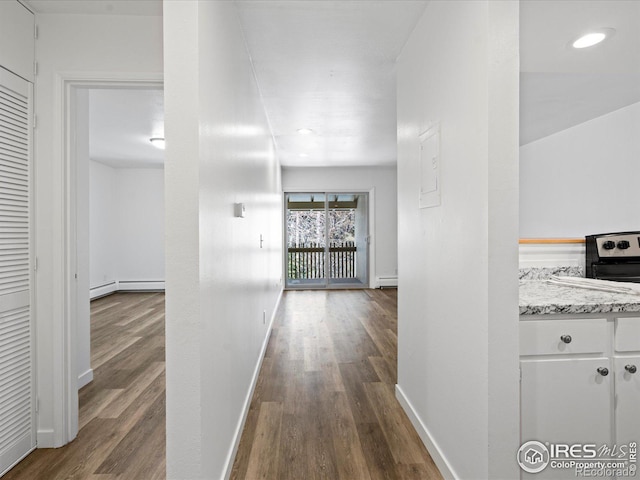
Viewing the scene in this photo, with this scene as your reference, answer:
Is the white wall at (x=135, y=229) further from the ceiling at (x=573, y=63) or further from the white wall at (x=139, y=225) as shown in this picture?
the ceiling at (x=573, y=63)

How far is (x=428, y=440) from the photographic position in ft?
6.52

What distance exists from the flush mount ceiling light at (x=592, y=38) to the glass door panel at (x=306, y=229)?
5452 mm

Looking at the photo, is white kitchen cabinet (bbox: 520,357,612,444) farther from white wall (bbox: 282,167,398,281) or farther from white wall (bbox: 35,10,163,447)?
white wall (bbox: 282,167,398,281)

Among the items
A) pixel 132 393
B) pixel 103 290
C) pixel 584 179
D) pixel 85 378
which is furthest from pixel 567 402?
pixel 103 290

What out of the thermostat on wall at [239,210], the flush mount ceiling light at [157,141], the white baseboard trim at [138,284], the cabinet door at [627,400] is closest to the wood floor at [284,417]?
the cabinet door at [627,400]

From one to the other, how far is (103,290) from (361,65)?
633cm

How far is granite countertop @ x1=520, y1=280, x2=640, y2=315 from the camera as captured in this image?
148cm

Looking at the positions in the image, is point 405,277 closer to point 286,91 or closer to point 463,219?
point 463,219

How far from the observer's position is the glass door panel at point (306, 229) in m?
7.73

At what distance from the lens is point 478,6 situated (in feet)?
4.75

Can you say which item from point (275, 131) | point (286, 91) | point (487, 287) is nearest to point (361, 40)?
point (286, 91)

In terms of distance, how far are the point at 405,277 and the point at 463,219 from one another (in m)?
0.93

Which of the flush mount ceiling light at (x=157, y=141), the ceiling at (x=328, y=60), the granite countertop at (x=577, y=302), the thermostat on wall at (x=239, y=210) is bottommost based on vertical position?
the granite countertop at (x=577, y=302)

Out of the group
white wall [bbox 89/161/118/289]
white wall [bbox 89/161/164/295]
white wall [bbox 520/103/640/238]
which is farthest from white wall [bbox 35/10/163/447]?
white wall [bbox 89/161/164/295]
